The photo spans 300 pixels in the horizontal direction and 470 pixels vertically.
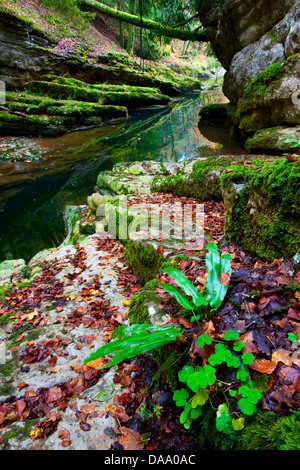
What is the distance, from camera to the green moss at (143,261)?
2863 millimetres

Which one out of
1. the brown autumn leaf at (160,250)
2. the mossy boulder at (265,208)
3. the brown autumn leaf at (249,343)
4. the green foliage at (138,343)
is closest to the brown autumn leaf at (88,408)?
the green foliage at (138,343)

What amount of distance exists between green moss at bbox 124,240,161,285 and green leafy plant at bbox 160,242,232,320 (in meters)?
1.14

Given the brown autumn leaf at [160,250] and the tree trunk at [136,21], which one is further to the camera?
the tree trunk at [136,21]

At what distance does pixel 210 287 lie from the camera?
4.99 ft

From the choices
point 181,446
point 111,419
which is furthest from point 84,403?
point 181,446

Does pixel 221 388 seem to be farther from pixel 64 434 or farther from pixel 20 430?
pixel 20 430

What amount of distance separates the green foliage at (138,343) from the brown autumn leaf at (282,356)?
A: 0.50 metres

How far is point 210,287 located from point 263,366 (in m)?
0.56

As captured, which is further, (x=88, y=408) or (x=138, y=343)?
(x=88, y=408)

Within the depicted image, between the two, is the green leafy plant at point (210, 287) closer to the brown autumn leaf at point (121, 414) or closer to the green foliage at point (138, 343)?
the green foliage at point (138, 343)

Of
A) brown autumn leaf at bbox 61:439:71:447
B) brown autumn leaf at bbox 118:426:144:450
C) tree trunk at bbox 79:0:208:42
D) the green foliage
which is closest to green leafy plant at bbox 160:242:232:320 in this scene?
the green foliage

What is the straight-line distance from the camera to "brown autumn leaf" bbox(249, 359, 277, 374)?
3.35 feet

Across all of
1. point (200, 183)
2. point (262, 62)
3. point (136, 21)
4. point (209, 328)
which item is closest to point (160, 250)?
point (209, 328)

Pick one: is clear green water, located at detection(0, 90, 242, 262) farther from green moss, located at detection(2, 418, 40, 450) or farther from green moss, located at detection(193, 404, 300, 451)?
green moss, located at detection(193, 404, 300, 451)
